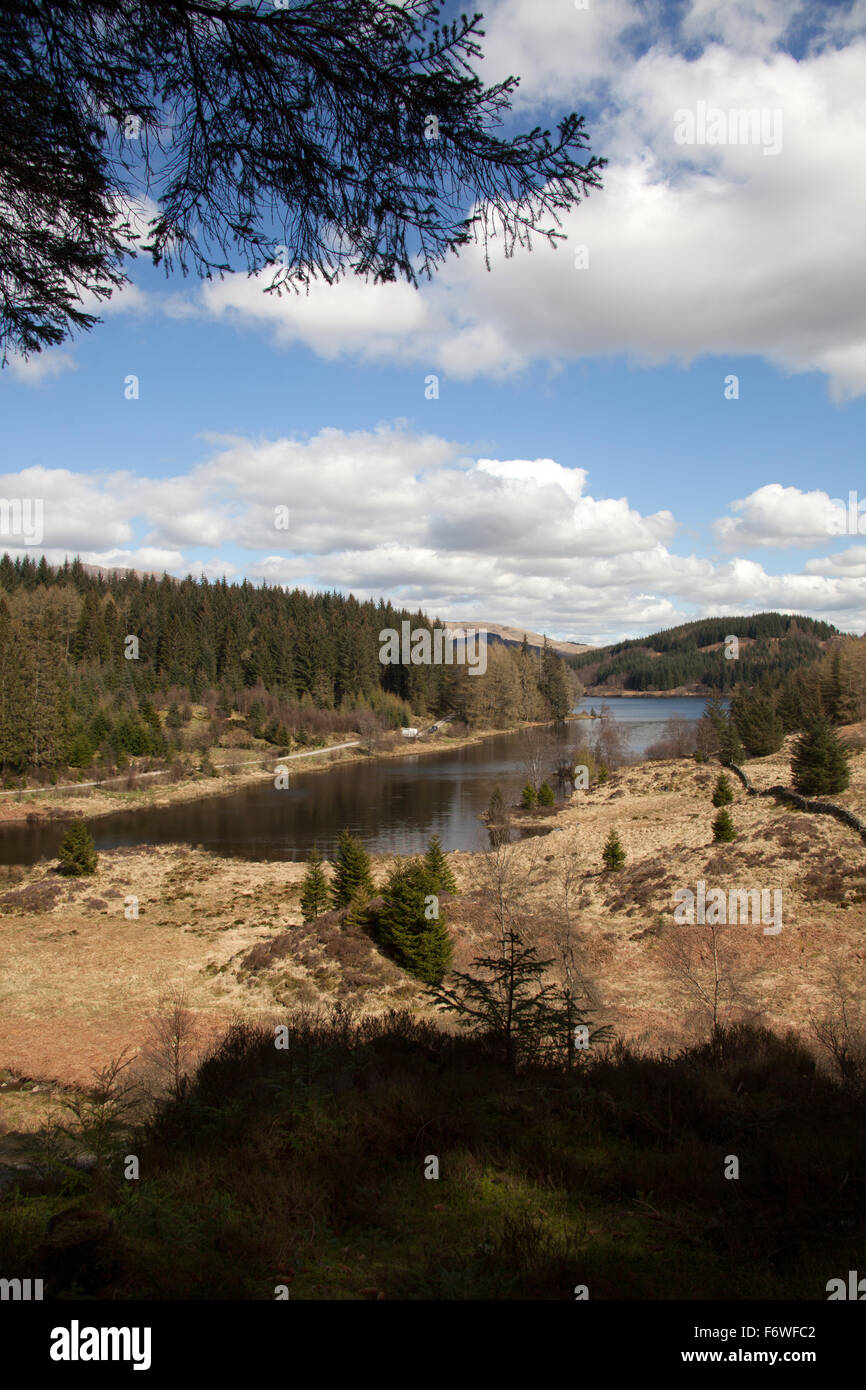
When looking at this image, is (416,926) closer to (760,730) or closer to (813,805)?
(813,805)

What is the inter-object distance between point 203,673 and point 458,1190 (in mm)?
86076

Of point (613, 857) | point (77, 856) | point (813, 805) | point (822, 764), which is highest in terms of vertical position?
point (822, 764)

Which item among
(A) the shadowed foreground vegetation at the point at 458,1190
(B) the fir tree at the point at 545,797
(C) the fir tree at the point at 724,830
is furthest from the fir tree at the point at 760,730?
(A) the shadowed foreground vegetation at the point at 458,1190

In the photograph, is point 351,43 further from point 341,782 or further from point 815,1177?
point 341,782

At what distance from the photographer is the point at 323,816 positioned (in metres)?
46.2

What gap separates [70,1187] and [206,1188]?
126 centimetres

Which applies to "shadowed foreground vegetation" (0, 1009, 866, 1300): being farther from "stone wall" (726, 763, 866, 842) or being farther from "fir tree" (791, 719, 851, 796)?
"fir tree" (791, 719, 851, 796)

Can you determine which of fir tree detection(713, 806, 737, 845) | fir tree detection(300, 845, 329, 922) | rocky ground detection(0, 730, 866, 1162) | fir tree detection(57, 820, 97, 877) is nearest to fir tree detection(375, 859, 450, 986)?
rocky ground detection(0, 730, 866, 1162)

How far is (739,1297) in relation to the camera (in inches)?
157

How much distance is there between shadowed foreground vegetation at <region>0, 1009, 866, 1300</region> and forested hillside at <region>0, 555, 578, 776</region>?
186 ft

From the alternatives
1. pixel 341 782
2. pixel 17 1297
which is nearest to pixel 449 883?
pixel 17 1297

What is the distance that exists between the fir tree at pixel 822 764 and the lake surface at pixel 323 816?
50.1 ft

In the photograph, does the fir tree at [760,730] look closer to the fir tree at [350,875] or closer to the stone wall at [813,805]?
the stone wall at [813,805]

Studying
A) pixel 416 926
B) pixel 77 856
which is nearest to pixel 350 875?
pixel 416 926
